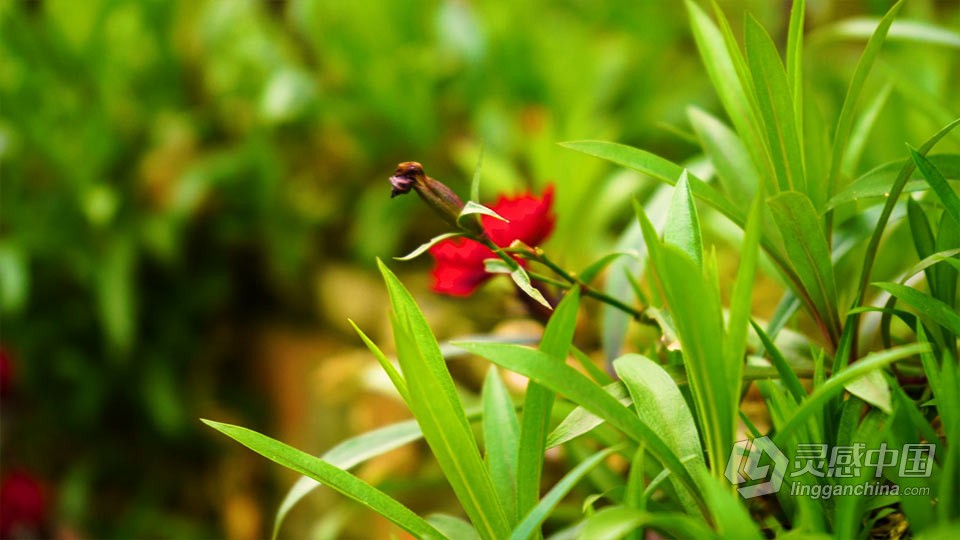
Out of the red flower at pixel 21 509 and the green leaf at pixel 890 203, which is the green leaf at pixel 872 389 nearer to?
the green leaf at pixel 890 203

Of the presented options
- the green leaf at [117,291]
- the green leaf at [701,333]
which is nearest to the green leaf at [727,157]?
the green leaf at [701,333]

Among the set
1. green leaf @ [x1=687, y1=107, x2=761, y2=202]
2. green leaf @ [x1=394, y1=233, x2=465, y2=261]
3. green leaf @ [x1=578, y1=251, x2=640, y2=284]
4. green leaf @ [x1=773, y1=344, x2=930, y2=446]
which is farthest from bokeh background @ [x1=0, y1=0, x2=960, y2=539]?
green leaf @ [x1=773, y1=344, x2=930, y2=446]

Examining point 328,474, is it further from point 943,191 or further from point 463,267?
point 943,191

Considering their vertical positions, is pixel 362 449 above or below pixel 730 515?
below

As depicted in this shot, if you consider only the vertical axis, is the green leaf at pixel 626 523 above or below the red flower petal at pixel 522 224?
below

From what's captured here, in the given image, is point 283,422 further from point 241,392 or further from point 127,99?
point 127,99

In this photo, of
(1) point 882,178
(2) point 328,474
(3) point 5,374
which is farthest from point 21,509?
(1) point 882,178

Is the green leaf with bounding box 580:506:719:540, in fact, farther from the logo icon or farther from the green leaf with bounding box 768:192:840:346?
the green leaf with bounding box 768:192:840:346
